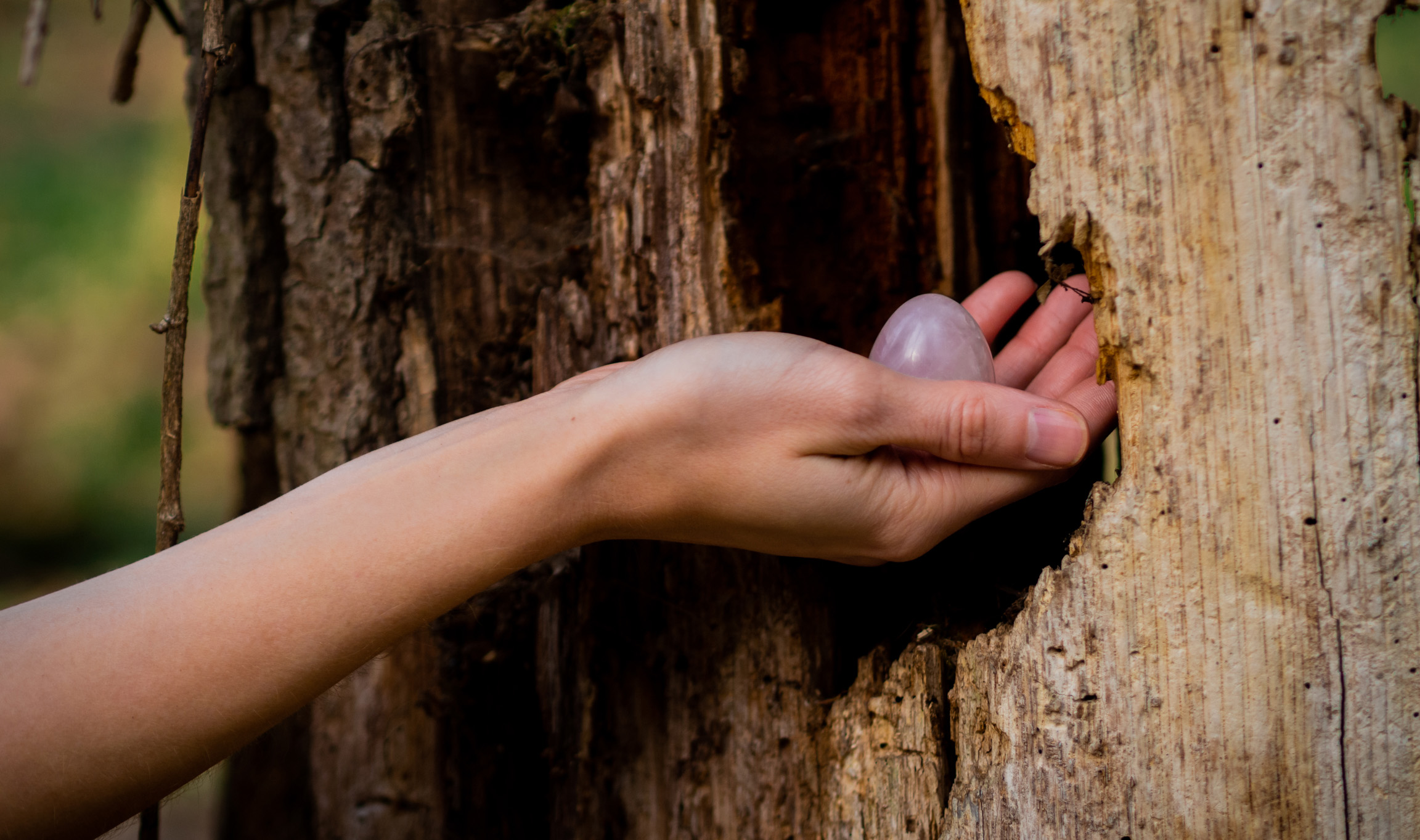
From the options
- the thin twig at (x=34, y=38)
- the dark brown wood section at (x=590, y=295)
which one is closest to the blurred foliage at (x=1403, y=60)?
the dark brown wood section at (x=590, y=295)

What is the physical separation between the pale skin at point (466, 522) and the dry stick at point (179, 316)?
0.27 m

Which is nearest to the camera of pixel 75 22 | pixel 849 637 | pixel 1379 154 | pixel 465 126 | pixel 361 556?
pixel 1379 154

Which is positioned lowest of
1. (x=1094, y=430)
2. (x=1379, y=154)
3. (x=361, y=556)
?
(x=361, y=556)

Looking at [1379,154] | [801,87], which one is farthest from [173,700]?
[1379,154]

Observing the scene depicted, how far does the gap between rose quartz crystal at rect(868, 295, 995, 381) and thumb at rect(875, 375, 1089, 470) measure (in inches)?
4.5

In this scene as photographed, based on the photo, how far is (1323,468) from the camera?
910mm

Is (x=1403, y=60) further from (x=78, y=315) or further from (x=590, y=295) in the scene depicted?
(x=78, y=315)

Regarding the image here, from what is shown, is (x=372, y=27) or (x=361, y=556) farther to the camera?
(x=372, y=27)

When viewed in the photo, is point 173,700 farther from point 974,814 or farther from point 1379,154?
point 1379,154

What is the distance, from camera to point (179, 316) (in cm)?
121

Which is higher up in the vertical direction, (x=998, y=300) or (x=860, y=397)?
(x=998, y=300)

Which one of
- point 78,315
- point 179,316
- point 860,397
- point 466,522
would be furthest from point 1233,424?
point 78,315

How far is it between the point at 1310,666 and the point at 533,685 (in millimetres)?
1223

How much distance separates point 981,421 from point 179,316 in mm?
1208
